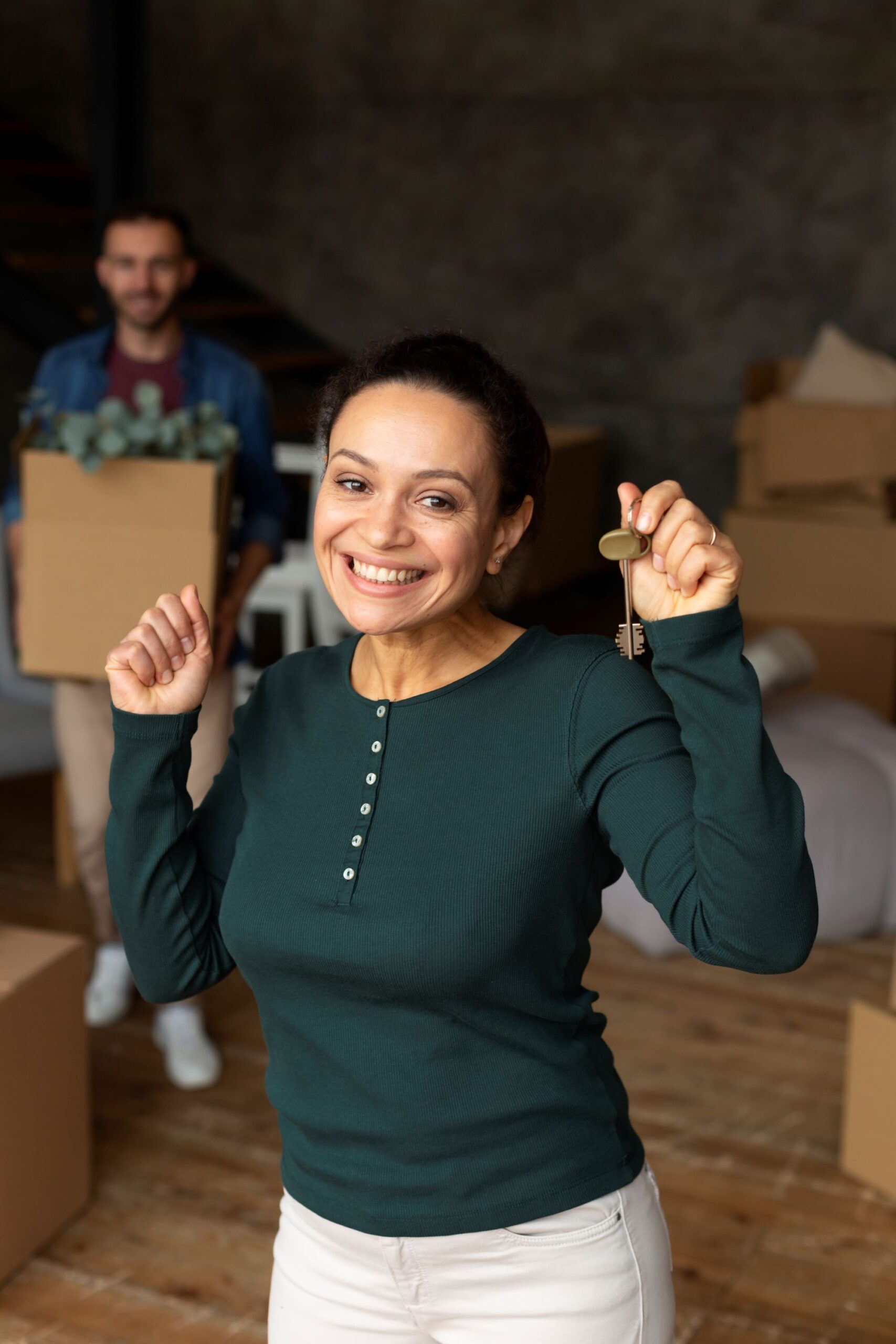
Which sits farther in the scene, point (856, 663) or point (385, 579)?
point (856, 663)

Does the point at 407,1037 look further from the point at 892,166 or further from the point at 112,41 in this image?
the point at 892,166

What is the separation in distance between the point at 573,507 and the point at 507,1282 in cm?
544

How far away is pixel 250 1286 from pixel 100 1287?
0.77ft

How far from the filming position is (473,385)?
4.10 ft

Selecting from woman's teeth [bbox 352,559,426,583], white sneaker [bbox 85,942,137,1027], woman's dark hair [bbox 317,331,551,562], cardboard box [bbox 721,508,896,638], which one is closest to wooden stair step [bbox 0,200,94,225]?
cardboard box [bbox 721,508,896,638]

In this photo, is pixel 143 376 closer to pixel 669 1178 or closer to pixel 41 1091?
pixel 41 1091

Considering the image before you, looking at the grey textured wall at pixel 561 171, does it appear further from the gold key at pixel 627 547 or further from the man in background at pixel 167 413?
the gold key at pixel 627 547

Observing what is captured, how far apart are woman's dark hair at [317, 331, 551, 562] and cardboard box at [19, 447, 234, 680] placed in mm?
1416

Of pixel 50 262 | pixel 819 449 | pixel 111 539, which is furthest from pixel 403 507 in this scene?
pixel 50 262

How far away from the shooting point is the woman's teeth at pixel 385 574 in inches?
48.3

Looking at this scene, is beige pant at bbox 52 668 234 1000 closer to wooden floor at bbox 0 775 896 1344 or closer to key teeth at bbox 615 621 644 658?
wooden floor at bbox 0 775 896 1344

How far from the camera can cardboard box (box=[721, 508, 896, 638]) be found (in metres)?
5.18

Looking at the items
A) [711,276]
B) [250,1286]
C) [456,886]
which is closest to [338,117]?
[711,276]

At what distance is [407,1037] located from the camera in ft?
3.95
